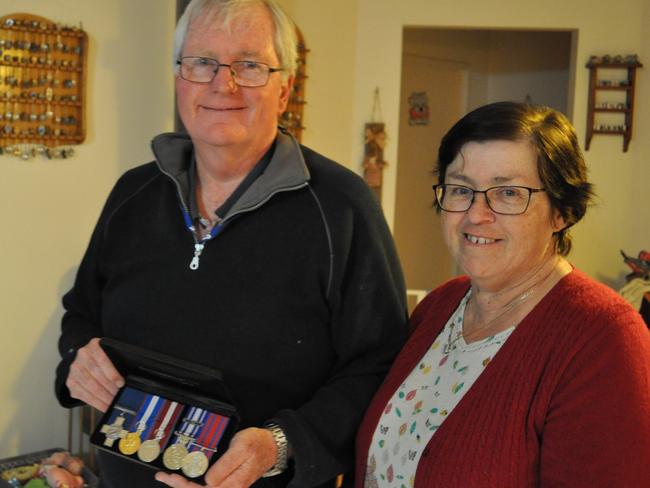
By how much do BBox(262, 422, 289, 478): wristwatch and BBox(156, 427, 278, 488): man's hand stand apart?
3 centimetres

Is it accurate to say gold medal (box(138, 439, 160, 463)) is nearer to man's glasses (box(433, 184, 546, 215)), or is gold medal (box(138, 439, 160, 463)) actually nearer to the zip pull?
the zip pull

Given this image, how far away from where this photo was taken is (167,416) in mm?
1335

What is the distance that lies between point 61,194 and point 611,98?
8.58 ft

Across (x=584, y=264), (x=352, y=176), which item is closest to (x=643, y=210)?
(x=584, y=264)

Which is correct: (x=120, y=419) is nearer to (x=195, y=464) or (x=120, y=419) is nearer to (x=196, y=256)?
(x=195, y=464)

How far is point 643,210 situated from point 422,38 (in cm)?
175

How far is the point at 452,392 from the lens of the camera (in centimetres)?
127

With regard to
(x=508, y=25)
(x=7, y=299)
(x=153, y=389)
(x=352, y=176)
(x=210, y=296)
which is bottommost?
(x=7, y=299)

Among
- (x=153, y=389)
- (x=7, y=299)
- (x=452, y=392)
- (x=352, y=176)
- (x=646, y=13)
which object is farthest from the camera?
(x=646, y=13)

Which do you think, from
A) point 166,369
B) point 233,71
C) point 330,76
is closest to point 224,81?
point 233,71

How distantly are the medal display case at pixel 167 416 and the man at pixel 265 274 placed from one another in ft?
0.22

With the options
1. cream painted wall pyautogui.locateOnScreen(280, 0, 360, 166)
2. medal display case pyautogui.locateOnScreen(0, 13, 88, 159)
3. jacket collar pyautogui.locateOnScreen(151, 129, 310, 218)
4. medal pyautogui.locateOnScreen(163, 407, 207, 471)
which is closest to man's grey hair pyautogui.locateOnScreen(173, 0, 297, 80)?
jacket collar pyautogui.locateOnScreen(151, 129, 310, 218)

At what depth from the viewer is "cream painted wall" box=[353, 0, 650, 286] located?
386 cm

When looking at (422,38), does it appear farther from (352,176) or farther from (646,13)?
(352,176)
